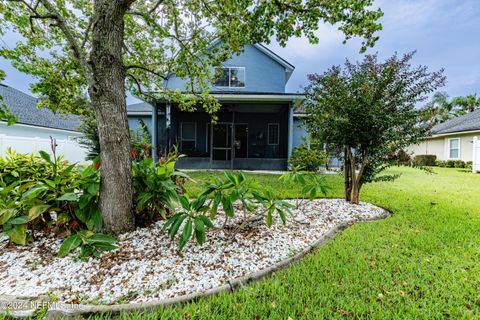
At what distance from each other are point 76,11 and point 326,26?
514cm

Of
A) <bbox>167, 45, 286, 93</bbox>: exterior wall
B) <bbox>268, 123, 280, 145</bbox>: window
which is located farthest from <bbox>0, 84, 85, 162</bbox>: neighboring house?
<bbox>268, 123, 280, 145</bbox>: window

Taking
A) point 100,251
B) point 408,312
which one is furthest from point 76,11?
point 408,312

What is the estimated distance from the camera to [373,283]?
191 cm

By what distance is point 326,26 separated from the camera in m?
3.68

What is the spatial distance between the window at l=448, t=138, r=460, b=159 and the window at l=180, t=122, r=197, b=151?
20.0 m

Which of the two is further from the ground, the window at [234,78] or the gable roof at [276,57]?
the gable roof at [276,57]

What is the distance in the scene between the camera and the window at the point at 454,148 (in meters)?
16.3

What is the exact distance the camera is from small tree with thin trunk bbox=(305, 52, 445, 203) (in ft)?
12.2

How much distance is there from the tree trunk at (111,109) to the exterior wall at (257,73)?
415 inches

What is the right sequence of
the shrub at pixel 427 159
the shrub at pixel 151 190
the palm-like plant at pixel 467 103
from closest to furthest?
the shrub at pixel 151 190 < the shrub at pixel 427 159 < the palm-like plant at pixel 467 103

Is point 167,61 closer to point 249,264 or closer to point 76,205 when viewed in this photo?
point 76,205

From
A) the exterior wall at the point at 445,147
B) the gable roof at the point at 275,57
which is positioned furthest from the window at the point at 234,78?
the exterior wall at the point at 445,147

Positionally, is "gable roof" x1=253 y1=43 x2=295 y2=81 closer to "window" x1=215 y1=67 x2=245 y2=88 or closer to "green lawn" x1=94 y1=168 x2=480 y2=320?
"window" x1=215 y1=67 x2=245 y2=88

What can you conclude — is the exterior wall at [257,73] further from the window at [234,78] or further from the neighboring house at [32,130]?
the neighboring house at [32,130]
